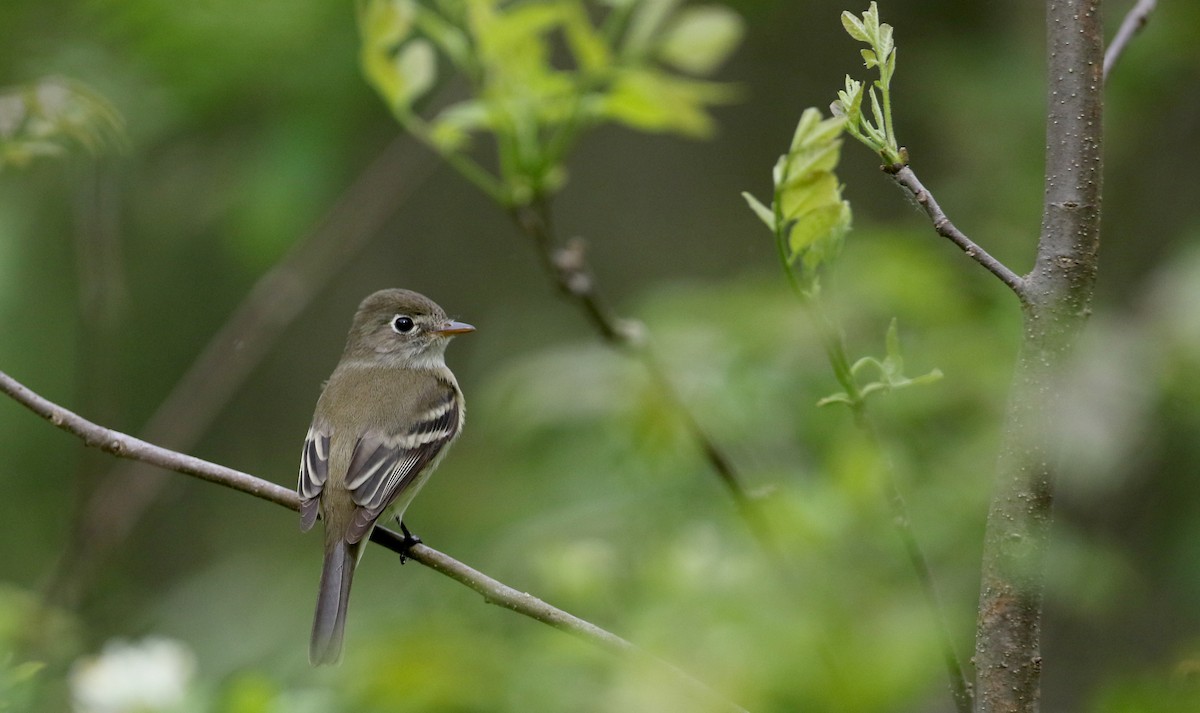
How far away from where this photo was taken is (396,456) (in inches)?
136

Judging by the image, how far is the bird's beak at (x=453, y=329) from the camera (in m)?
3.70

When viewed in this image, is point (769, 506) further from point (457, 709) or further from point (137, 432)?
point (137, 432)

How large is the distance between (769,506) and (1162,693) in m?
0.82

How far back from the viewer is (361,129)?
17.8 feet

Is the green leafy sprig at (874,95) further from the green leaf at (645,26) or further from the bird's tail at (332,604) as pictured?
the bird's tail at (332,604)

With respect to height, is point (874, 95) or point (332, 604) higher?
point (874, 95)

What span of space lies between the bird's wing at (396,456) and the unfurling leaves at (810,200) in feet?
5.49

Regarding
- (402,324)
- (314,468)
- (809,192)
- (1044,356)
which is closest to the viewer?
(1044,356)

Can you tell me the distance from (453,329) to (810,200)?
209 centimetres

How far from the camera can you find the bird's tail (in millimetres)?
2877

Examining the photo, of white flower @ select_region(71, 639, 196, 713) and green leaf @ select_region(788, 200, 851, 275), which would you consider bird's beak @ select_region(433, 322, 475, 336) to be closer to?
white flower @ select_region(71, 639, 196, 713)

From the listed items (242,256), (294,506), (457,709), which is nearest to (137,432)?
(242,256)

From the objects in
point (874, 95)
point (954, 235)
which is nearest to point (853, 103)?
point (874, 95)

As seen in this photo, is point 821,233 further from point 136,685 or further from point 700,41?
point 136,685
